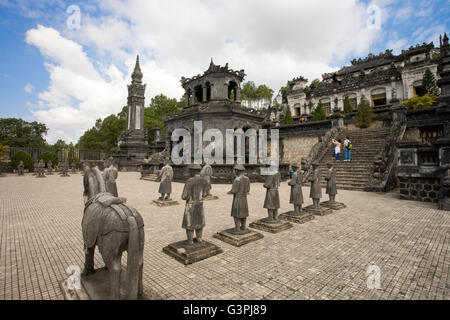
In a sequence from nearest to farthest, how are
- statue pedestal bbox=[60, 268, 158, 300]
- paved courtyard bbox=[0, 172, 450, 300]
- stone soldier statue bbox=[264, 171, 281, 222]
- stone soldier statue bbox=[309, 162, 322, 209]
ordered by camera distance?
statue pedestal bbox=[60, 268, 158, 300] < paved courtyard bbox=[0, 172, 450, 300] < stone soldier statue bbox=[264, 171, 281, 222] < stone soldier statue bbox=[309, 162, 322, 209]

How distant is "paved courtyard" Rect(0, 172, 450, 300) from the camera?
3467 mm

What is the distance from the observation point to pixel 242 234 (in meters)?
5.70

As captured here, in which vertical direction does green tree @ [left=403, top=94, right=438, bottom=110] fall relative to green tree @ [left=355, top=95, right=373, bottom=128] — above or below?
above

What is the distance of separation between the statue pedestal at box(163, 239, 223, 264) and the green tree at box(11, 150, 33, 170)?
104 ft

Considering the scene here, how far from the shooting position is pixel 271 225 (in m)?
6.39

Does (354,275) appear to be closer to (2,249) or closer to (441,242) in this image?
(441,242)

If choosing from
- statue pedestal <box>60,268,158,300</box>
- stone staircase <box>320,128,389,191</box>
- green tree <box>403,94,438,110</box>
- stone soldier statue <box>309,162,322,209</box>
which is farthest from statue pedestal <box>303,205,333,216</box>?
green tree <box>403,94,438,110</box>

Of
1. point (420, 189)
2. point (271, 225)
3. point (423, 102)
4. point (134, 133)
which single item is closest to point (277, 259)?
point (271, 225)

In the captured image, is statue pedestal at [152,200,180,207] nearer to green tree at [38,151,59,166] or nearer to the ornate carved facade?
green tree at [38,151,59,166]

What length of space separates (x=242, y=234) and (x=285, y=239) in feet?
3.51

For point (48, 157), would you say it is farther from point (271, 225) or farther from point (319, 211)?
point (319, 211)

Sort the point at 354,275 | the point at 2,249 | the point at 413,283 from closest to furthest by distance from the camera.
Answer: the point at 413,283 → the point at 354,275 → the point at 2,249

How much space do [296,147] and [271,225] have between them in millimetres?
18743
